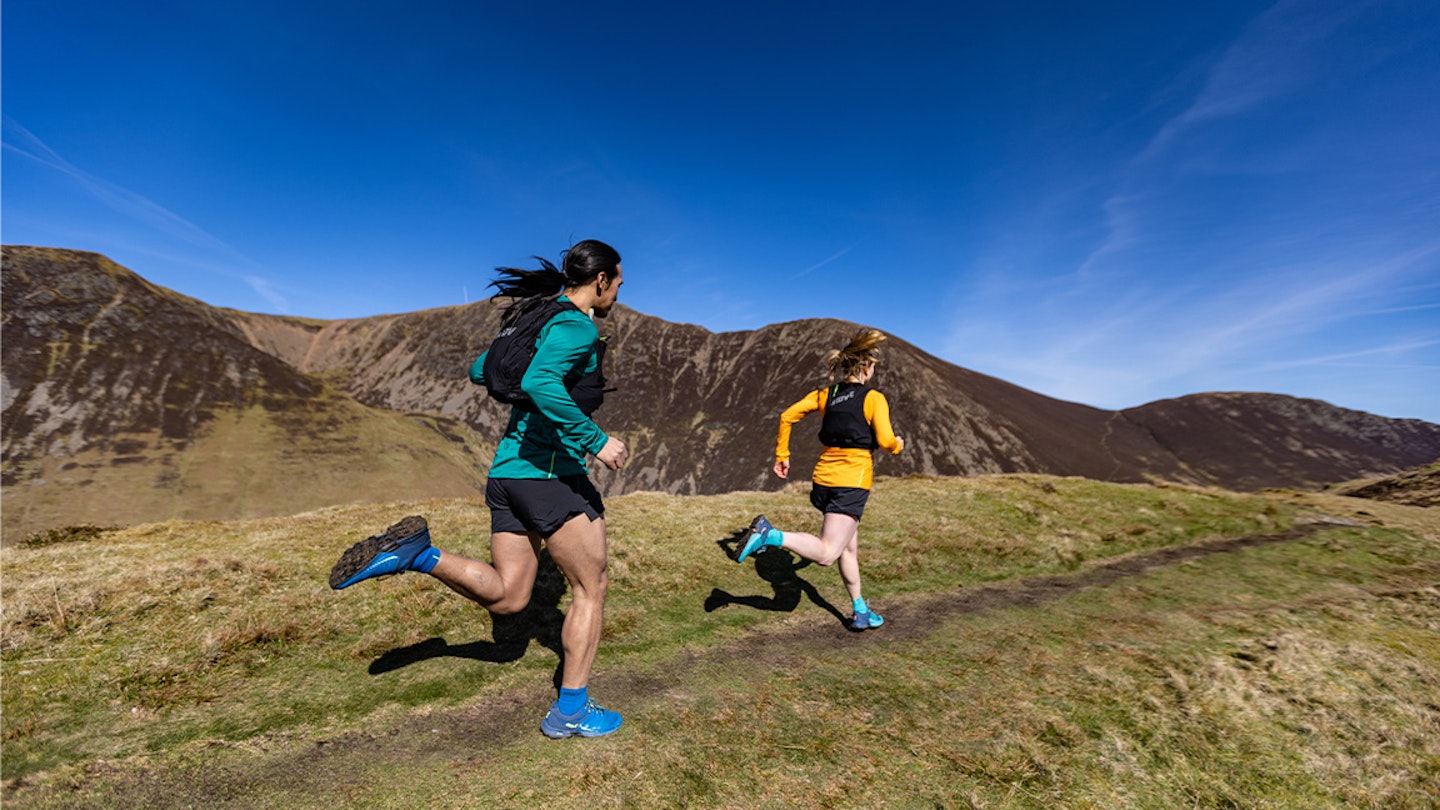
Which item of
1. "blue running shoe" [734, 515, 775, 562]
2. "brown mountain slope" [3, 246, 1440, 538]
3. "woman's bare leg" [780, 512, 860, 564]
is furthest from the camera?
"brown mountain slope" [3, 246, 1440, 538]

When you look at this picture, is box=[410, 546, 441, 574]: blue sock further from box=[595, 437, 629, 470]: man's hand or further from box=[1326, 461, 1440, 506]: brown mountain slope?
box=[1326, 461, 1440, 506]: brown mountain slope

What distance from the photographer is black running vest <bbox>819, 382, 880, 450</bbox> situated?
6.36 meters

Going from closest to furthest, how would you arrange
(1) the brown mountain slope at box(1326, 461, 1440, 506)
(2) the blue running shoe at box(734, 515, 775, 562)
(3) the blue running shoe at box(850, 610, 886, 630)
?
(2) the blue running shoe at box(734, 515, 775, 562) → (3) the blue running shoe at box(850, 610, 886, 630) → (1) the brown mountain slope at box(1326, 461, 1440, 506)

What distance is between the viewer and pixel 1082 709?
430 cm

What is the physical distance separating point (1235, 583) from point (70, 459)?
140071mm

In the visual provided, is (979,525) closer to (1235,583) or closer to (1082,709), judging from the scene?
(1235,583)

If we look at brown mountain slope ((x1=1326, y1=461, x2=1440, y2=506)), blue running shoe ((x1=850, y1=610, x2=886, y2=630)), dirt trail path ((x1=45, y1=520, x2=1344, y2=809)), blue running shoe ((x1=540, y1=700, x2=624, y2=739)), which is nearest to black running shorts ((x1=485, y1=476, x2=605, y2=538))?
blue running shoe ((x1=540, y1=700, x2=624, y2=739))

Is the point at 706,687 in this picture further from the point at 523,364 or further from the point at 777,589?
the point at 523,364

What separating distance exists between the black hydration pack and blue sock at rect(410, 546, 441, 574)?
1.19 meters

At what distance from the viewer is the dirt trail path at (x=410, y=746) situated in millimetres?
3051

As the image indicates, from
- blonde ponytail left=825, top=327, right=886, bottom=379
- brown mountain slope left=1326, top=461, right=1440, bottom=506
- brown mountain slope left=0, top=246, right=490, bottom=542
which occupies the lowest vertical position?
brown mountain slope left=0, top=246, right=490, bottom=542

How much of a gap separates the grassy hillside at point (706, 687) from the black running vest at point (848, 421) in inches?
89.0

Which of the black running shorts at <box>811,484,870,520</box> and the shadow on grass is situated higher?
the black running shorts at <box>811,484,870,520</box>

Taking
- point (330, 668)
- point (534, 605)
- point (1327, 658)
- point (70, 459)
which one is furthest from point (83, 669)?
point (70, 459)
